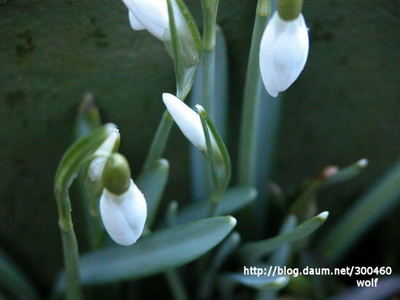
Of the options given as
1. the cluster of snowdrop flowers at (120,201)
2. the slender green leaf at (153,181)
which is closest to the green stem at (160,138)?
the slender green leaf at (153,181)

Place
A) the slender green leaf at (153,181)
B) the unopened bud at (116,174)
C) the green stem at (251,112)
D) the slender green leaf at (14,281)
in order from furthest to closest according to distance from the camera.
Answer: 1. the slender green leaf at (14,281)
2. the slender green leaf at (153,181)
3. the green stem at (251,112)
4. the unopened bud at (116,174)

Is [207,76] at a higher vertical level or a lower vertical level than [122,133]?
higher

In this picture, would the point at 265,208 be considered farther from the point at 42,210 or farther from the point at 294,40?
the point at 294,40

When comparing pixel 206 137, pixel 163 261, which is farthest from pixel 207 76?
pixel 163 261

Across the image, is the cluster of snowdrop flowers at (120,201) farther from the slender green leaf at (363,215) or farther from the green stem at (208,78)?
the slender green leaf at (363,215)

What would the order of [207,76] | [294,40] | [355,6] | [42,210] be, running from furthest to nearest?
[42,210], [355,6], [207,76], [294,40]

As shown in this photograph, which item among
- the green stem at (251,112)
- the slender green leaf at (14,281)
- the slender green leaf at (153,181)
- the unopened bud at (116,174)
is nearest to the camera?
the unopened bud at (116,174)

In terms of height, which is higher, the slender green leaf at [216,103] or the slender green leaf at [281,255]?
the slender green leaf at [216,103]

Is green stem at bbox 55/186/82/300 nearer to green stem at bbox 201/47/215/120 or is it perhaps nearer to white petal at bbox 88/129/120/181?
white petal at bbox 88/129/120/181
